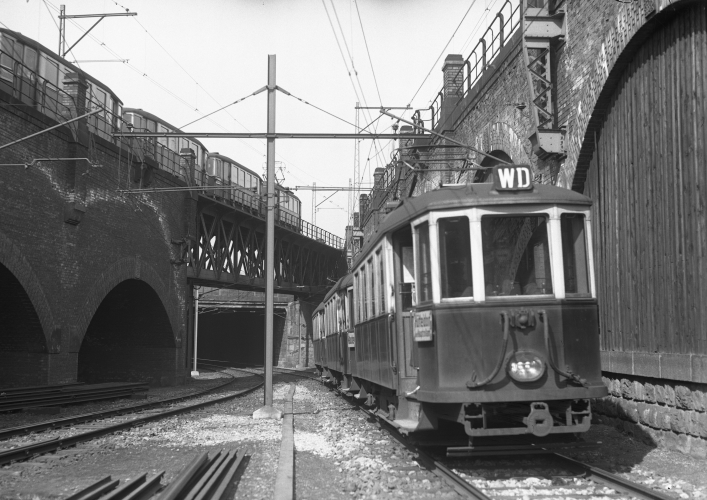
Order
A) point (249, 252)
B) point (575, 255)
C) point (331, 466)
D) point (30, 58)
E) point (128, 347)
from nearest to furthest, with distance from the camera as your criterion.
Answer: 1. point (575, 255)
2. point (331, 466)
3. point (30, 58)
4. point (128, 347)
5. point (249, 252)

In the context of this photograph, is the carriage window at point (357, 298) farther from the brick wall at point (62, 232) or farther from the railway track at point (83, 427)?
the brick wall at point (62, 232)

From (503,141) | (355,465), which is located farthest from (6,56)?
(355,465)

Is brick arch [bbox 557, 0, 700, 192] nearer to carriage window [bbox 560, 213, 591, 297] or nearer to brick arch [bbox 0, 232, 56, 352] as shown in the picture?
carriage window [bbox 560, 213, 591, 297]

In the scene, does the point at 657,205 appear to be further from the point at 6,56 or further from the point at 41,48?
the point at 41,48

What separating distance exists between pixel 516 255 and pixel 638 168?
3.68 meters

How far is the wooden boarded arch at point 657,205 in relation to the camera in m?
8.60

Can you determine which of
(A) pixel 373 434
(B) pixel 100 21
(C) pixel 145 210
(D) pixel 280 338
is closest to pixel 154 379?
(C) pixel 145 210

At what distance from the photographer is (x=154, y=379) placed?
89.9ft

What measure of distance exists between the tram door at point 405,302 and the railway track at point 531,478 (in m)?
0.89

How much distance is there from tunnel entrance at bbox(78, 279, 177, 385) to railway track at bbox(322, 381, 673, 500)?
67.7 ft

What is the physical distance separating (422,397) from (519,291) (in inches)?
57.3

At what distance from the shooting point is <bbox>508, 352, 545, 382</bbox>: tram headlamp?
705cm

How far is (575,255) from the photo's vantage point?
24.9 ft

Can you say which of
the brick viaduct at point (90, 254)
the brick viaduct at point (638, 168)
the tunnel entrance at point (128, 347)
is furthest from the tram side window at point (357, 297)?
the tunnel entrance at point (128, 347)
